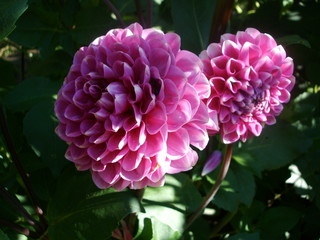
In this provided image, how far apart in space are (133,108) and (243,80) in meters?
0.21

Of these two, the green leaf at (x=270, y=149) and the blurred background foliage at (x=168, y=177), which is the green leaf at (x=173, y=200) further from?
the green leaf at (x=270, y=149)

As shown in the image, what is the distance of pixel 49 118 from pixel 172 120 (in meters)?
0.39

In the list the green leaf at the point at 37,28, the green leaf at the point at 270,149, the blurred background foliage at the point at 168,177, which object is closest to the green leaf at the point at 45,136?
the blurred background foliage at the point at 168,177

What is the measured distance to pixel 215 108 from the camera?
74 centimetres

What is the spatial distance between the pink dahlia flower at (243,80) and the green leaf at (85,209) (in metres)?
0.20

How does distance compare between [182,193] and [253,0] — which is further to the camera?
[253,0]

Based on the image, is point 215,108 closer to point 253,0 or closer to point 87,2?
point 87,2

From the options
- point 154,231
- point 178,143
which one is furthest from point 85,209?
point 178,143

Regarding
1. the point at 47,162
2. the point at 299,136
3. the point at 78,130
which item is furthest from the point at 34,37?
the point at 299,136

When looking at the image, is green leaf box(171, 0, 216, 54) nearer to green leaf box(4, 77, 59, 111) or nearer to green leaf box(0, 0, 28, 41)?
green leaf box(4, 77, 59, 111)

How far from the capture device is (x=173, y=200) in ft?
3.02

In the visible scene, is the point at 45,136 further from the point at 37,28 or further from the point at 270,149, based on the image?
the point at 270,149

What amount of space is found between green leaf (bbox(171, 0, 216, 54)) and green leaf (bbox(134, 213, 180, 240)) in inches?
14.7

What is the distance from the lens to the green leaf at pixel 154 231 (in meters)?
0.81
